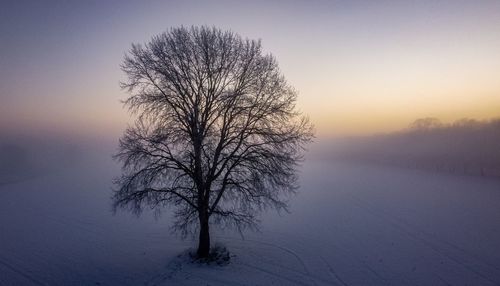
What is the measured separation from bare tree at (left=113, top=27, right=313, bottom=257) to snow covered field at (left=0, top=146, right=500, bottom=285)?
365 centimetres

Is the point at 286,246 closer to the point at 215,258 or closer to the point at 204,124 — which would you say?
the point at 215,258

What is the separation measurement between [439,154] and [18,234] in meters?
122

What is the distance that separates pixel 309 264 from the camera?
55.6ft

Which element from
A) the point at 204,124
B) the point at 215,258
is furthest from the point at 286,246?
the point at 204,124

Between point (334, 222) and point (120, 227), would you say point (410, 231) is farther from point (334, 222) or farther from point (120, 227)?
point (120, 227)

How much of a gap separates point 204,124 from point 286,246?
36.7ft

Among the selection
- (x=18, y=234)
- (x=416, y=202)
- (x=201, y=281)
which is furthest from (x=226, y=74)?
(x=416, y=202)

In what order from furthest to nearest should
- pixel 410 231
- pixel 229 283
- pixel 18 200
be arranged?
pixel 18 200
pixel 410 231
pixel 229 283

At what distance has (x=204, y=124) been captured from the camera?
50.2 ft

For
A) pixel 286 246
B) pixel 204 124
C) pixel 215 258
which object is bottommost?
pixel 286 246

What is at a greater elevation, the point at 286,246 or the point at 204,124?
the point at 204,124

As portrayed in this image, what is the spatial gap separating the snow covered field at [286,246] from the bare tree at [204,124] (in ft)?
12.0

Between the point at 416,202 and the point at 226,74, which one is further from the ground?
the point at 226,74

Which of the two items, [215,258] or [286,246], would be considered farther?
[286,246]
